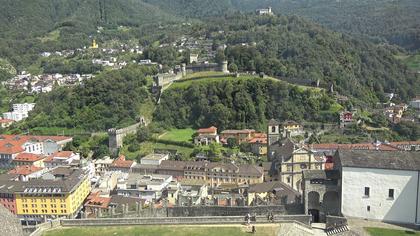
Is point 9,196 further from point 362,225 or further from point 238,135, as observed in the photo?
point 362,225

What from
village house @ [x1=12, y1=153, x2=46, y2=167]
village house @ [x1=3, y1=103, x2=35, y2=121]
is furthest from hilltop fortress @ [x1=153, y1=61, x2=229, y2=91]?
village house @ [x1=3, y1=103, x2=35, y2=121]

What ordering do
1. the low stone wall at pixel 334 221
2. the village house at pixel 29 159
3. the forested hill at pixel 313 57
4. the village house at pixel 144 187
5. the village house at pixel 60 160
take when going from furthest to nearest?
1. the forested hill at pixel 313 57
2. the village house at pixel 29 159
3. the village house at pixel 60 160
4. the village house at pixel 144 187
5. the low stone wall at pixel 334 221

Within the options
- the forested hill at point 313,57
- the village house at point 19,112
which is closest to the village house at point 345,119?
the forested hill at point 313,57

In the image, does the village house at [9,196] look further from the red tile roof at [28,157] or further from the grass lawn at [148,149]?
the grass lawn at [148,149]

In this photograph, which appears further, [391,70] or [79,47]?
[79,47]

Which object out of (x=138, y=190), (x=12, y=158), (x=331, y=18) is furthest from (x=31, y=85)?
(x=331, y=18)

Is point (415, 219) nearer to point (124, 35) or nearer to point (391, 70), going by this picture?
point (391, 70)
